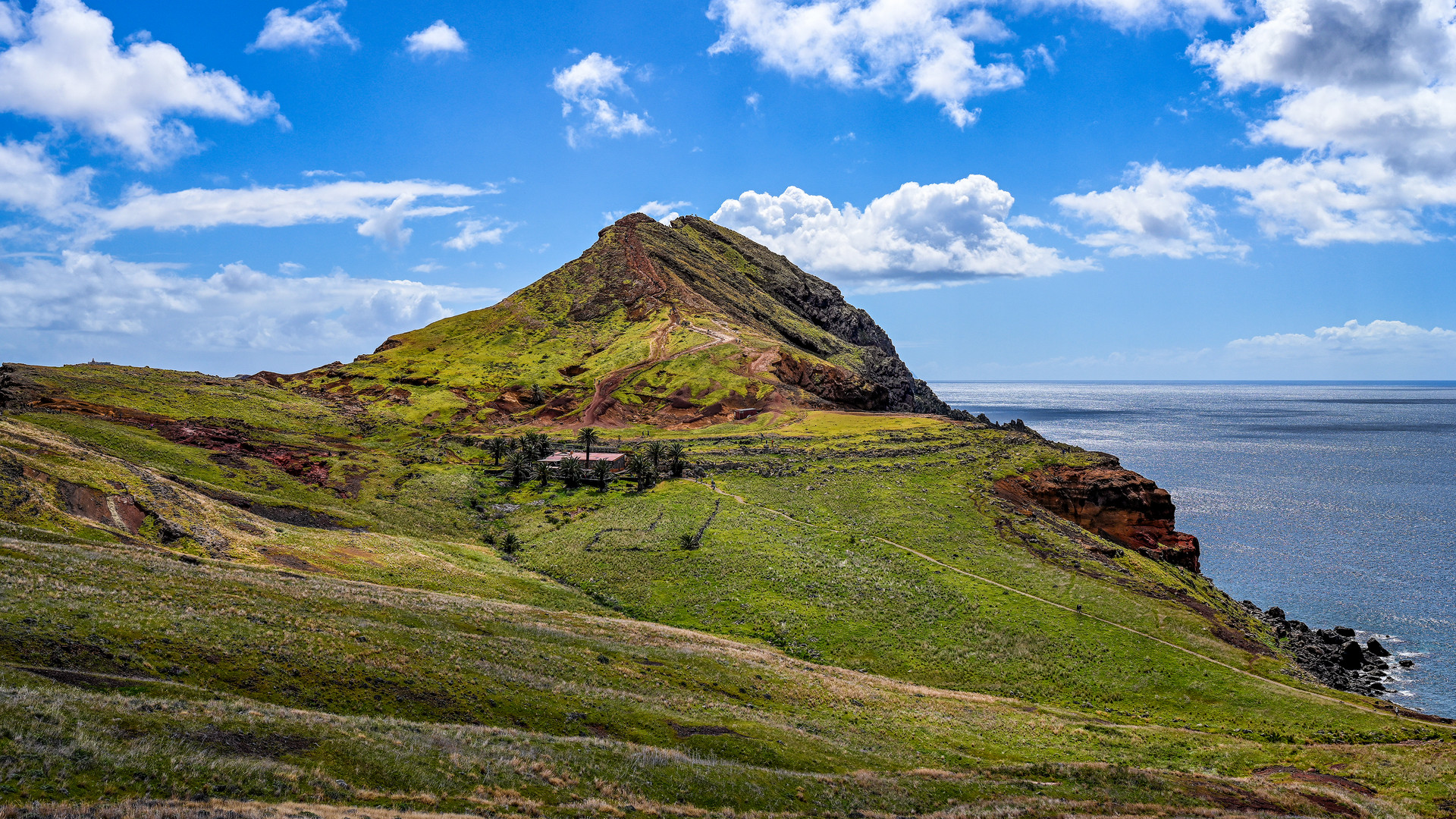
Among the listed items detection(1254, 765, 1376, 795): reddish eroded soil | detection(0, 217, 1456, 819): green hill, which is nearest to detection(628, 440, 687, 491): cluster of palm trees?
detection(0, 217, 1456, 819): green hill

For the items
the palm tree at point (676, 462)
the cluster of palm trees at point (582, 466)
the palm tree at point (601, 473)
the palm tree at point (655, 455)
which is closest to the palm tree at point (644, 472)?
the cluster of palm trees at point (582, 466)

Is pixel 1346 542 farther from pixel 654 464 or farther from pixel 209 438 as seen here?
pixel 209 438

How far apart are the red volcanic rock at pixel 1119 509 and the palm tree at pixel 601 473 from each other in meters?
47.2

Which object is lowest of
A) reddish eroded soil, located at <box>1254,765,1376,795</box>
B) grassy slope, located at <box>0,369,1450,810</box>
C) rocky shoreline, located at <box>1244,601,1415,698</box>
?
rocky shoreline, located at <box>1244,601,1415,698</box>

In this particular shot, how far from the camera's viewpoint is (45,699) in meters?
17.4

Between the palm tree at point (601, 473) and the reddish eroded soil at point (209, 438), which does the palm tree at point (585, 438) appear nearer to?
the palm tree at point (601, 473)

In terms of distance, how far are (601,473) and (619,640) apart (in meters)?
50.7

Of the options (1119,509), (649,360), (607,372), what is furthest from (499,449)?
(1119,509)

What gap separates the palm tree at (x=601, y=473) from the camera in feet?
300

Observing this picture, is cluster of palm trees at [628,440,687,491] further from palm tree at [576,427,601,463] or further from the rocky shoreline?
the rocky shoreline

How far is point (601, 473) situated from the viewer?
92.4 m

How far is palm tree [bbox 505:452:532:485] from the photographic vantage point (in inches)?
3782

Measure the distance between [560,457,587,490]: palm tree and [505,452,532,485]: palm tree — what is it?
19.1 ft

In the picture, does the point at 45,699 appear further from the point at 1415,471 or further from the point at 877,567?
the point at 1415,471
